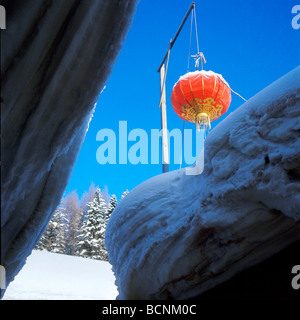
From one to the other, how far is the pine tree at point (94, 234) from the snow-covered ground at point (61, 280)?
6.80 metres

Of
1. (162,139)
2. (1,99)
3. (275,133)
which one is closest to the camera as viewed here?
(1,99)

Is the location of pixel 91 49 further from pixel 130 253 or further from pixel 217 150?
pixel 130 253

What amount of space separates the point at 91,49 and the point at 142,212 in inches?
24.6

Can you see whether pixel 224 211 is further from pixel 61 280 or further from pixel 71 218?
pixel 71 218

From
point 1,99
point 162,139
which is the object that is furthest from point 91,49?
point 162,139

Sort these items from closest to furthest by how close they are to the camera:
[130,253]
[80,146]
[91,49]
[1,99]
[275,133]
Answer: [1,99], [91,49], [275,133], [80,146], [130,253]

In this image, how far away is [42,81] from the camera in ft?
1.73

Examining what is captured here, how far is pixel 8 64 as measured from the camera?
45 cm

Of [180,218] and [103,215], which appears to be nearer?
[180,218]

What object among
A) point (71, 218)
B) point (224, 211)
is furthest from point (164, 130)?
point (71, 218)

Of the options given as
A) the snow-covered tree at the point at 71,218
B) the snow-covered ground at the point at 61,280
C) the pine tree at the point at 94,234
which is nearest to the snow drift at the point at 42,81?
the snow-covered ground at the point at 61,280

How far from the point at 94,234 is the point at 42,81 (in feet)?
38.0

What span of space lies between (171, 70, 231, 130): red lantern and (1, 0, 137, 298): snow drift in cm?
208

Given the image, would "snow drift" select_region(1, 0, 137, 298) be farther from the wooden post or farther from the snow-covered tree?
the snow-covered tree
